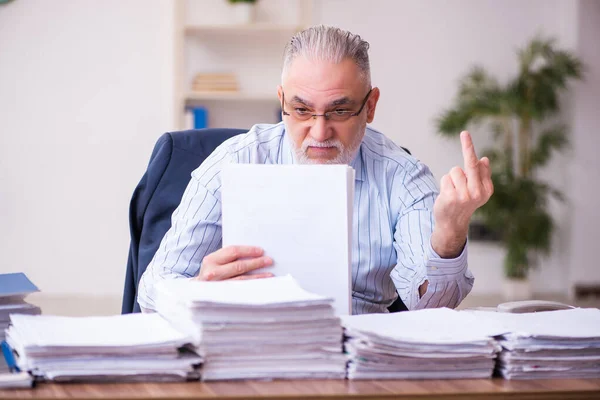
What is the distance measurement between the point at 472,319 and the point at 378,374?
9.5 inches

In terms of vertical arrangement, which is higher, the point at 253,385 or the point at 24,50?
the point at 24,50

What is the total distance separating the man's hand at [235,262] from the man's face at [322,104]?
1.55ft

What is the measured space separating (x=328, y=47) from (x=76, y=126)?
12.9ft

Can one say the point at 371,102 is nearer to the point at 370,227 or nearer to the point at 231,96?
the point at 370,227

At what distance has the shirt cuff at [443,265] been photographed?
5.45ft

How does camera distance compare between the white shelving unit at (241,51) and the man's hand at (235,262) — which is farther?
the white shelving unit at (241,51)

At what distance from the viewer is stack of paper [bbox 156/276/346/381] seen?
1111mm

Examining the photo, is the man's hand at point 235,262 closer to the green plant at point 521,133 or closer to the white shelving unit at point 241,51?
the white shelving unit at point 241,51

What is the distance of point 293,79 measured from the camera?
6.11 feet

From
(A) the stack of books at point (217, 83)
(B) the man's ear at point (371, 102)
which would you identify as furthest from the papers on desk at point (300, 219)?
(A) the stack of books at point (217, 83)

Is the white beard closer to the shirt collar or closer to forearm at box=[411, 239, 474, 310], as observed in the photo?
the shirt collar

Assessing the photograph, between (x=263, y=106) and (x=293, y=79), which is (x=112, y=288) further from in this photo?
(x=293, y=79)

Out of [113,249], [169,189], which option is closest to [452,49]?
[113,249]

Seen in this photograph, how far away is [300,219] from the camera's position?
1.46 meters
